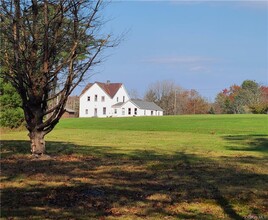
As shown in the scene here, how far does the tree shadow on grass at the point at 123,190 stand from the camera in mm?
5926

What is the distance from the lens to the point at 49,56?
11781 mm

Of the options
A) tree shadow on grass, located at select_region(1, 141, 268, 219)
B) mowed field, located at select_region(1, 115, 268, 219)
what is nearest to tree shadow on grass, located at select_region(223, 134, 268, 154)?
mowed field, located at select_region(1, 115, 268, 219)

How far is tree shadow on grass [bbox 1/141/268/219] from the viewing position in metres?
5.93

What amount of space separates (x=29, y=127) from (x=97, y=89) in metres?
84.6

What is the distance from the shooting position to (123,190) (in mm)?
7496

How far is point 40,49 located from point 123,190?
21.1 ft

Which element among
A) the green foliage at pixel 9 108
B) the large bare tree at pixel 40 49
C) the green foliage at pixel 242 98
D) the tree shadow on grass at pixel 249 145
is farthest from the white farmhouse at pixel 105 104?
the large bare tree at pixel 40 49

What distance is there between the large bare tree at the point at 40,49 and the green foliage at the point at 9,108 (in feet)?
92.0

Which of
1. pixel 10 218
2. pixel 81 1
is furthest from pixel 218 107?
pixel 10 218

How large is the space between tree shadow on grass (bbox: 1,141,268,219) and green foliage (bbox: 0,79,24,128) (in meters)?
29.5

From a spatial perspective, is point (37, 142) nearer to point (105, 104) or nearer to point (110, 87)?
point (105, 104)

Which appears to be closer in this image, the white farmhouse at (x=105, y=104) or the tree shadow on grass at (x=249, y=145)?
the tree shadow on grass at (x=249, y=145)

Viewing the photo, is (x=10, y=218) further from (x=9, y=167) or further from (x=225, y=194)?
(x=9, y=167)

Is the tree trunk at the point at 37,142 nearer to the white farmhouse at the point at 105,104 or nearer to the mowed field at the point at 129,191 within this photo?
the mowed field at the point at 129,191
